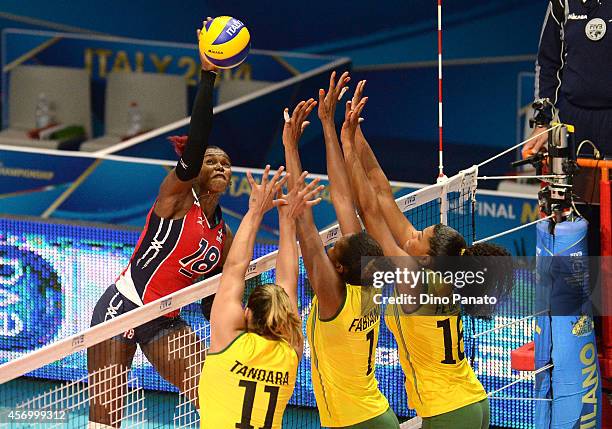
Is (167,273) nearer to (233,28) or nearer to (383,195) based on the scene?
(383,195)

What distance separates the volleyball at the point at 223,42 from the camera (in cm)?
787

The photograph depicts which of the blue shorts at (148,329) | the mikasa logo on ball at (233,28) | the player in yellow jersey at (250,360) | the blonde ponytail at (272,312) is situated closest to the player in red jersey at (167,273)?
the blue shorts at (148,329)

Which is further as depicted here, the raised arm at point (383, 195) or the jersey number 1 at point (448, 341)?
the raised arm at point (383, 195)

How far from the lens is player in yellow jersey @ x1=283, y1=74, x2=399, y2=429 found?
7.28 meters

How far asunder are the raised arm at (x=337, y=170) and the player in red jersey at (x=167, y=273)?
0.65 metres

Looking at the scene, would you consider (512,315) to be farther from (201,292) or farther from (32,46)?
(32,46)

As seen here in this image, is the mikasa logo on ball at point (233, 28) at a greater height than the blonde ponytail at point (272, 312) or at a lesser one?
greater

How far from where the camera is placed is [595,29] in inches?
333

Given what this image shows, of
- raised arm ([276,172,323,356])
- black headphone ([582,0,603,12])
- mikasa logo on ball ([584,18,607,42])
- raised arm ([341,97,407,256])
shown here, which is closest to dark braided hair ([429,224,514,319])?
raised arm ([341,97,407,256])

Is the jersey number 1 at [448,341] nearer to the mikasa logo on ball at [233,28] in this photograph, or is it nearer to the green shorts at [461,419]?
the green shorts at [461,419]

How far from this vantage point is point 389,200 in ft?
26.2

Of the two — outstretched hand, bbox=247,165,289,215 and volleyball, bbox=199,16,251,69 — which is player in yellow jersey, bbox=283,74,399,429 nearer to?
outstretched hand, bbox=247,165,289,215

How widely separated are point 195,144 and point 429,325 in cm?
158

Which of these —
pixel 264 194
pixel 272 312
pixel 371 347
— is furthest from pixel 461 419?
pixel 264 194
